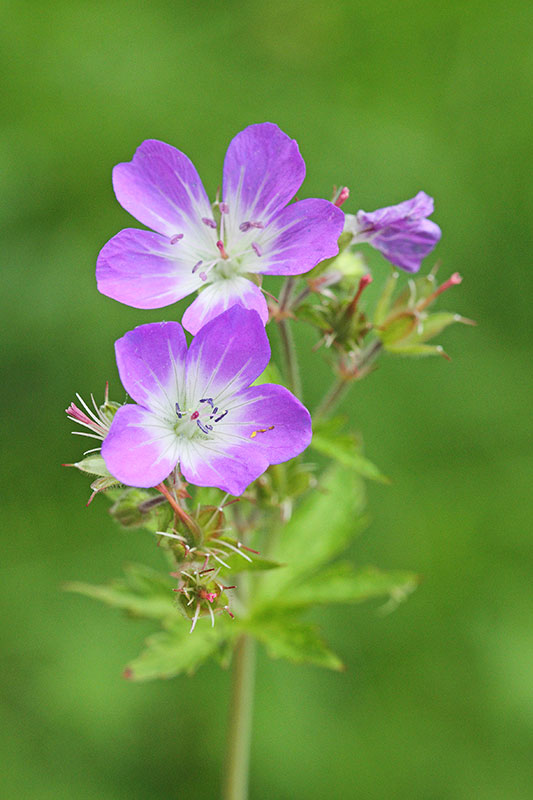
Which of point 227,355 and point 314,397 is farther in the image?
point 314,397

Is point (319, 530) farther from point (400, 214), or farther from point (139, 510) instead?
point (400, 214)

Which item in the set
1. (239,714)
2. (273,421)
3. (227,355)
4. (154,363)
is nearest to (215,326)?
(227,355)

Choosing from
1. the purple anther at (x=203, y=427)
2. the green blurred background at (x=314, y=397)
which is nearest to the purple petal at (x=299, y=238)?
the purple anther at (x=203, y=427)

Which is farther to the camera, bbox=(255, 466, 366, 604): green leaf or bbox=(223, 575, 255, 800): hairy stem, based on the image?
bbox=(255, 466, 366, 604): green leaf

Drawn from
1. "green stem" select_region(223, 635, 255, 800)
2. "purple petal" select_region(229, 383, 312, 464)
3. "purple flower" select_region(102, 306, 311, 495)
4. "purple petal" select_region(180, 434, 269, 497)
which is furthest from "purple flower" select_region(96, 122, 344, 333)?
"green stem" select_region(223, 635, 255, 800)

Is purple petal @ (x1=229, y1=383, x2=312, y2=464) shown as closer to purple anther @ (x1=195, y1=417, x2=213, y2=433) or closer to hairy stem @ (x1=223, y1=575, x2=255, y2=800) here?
purple anther @ (x1=195, y1=417, x2=213, y2=433)

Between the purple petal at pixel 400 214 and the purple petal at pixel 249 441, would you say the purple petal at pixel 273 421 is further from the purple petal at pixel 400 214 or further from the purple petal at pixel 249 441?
the purple petal at pixel 400 214

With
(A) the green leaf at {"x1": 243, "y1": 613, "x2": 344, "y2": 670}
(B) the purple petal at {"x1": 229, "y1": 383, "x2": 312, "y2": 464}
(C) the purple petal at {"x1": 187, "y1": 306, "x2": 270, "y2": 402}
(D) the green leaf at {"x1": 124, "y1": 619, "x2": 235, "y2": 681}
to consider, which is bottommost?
(D) the green leaf at {"x1": 124, "y1": 619, "x2": 235, "y2": 681}
